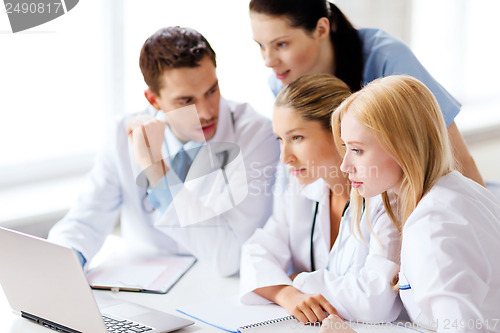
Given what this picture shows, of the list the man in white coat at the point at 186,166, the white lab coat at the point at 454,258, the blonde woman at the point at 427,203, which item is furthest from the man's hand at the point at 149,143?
the white lab coat at the point at 454,258

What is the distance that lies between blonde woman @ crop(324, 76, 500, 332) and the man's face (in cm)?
50

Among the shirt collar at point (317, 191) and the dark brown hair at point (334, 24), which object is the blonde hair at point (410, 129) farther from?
the dark brown hair at point (334, 24)

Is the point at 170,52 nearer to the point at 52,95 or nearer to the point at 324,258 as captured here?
the point at 324,258

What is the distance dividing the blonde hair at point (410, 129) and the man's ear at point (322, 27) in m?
0.48

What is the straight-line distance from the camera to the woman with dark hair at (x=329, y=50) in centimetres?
162

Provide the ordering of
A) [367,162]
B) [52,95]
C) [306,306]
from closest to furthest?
[367,162]
[306,306]
[52,95]

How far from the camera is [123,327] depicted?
1295mm

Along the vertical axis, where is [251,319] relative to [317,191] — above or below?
below

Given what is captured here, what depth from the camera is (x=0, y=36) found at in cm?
227

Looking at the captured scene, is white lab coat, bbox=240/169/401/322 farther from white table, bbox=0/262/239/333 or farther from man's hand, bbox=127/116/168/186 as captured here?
man's hand, bbox=127/116/168/186

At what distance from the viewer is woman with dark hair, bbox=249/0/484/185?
5.31 feet

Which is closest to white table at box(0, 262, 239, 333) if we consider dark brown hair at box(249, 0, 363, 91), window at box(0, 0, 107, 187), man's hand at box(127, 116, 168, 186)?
man's hand at box(127, 116, 168, 186)

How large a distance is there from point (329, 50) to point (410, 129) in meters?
0.58

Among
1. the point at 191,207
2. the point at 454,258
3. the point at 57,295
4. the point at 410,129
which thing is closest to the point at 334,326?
the point at 454,258
